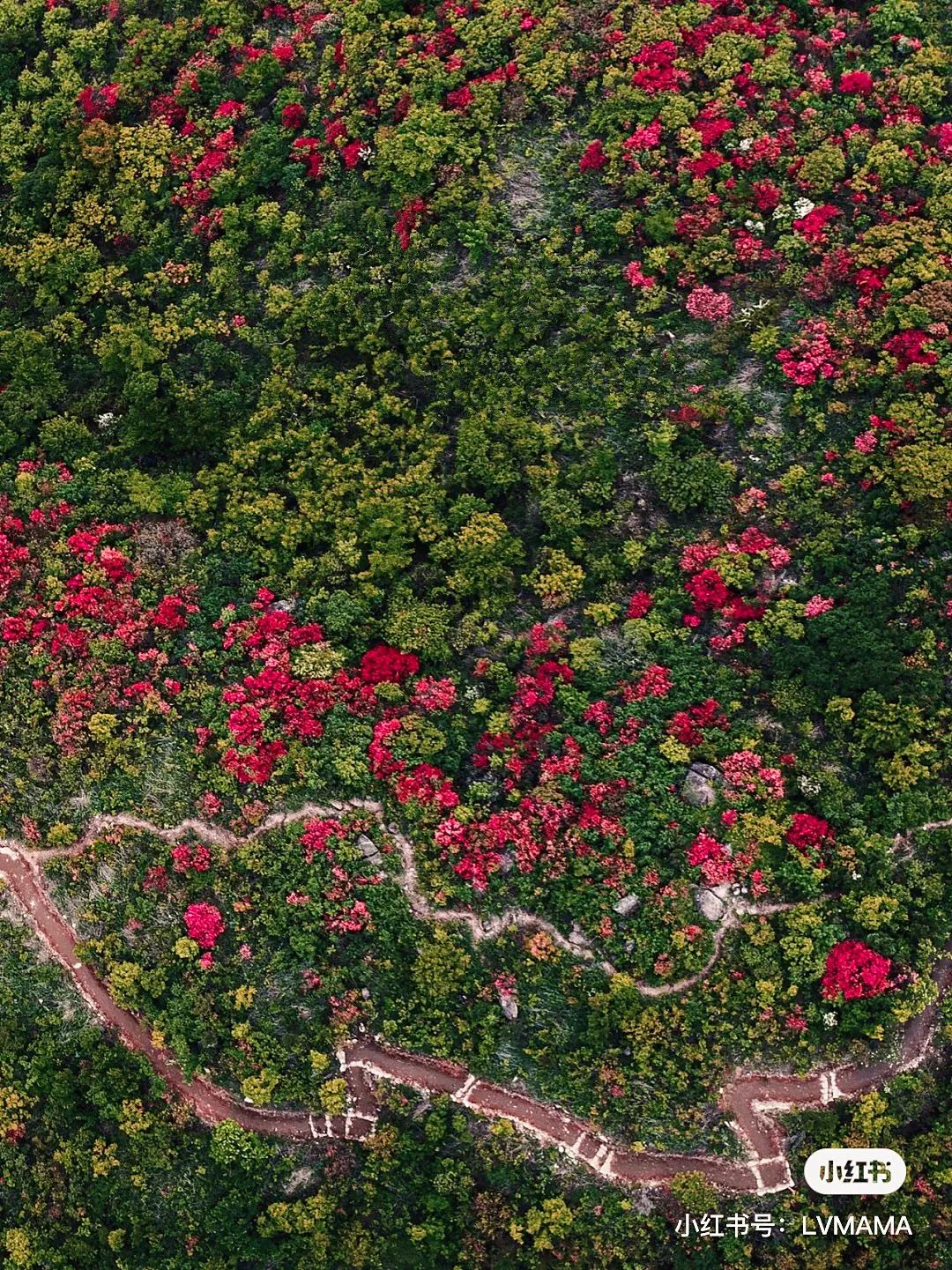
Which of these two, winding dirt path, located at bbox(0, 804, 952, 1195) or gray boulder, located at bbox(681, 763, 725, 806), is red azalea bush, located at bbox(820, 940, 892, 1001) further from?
gray boulder, located at bbox(681, 763, 725, 806)

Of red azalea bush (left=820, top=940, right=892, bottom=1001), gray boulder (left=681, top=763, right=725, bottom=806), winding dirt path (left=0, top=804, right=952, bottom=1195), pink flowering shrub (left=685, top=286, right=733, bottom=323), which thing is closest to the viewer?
red azalea bush (left=820, top=940, right=892, bottom=1001)

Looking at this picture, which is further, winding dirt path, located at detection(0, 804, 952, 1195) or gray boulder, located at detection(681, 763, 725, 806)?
gray boulder, located at detection(681, 763, 725, 806)

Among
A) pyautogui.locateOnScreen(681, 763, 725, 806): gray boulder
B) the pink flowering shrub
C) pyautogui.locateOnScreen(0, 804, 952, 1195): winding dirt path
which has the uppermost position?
the pink flowering shrub

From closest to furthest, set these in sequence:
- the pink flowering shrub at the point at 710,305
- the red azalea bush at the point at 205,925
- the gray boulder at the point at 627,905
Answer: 1. the gray boulder at the point at 627,905
2. the red azalea bush at the point at 205,925
3. the pink flowering shrub at the point at 710,305

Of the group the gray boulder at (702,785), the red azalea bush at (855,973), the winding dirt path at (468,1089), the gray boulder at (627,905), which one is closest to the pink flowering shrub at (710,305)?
the gray boulder at (702,785)

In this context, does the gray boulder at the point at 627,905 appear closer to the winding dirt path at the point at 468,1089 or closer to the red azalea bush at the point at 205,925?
the winding dirt path at the point at 468,1089

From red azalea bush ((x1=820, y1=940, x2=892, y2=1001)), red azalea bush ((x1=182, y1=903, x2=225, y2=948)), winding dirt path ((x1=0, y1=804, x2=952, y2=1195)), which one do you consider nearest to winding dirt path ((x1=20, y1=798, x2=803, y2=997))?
winding dirt path ((x1=0, y1=804, x2=952, y2=1195))

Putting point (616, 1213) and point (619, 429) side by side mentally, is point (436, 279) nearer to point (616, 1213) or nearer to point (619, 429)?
point (619, 429)

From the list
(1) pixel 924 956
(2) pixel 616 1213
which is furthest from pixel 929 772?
(2) pixel 616 1213

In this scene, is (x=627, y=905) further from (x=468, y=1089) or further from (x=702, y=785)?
(x=468, y=1089)
